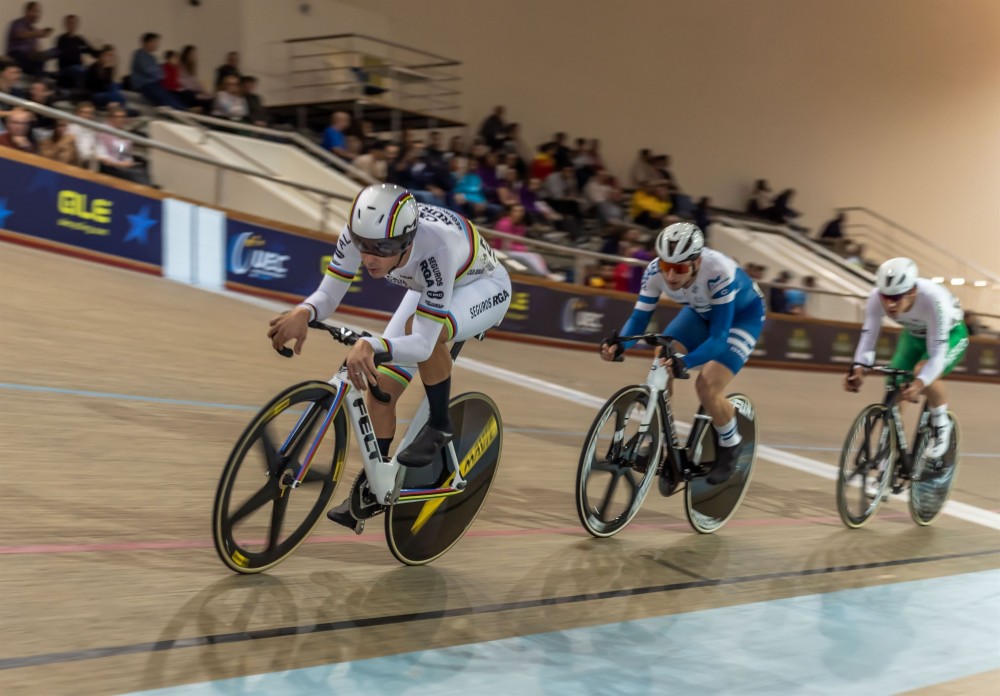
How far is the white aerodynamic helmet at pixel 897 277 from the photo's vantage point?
5.07 m

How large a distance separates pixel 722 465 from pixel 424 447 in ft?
6.06

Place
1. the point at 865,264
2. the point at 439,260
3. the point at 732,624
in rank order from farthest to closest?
the point at 865,264 < the point at 732,624 < the point at 439,260

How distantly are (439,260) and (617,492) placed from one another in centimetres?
165

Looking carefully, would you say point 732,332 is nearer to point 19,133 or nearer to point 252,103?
point 19,133

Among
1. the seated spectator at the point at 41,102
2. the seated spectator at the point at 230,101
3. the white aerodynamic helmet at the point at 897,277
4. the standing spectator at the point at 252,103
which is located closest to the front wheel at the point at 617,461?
the white aerodynamic helmet at the point at 897,277

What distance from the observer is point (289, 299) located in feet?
31.8

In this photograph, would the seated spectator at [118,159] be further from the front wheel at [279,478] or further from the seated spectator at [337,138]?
the front wheel at [279,478]

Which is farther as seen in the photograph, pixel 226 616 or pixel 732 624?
pixel 732 624

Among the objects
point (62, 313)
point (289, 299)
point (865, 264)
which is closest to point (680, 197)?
point (865, 264)

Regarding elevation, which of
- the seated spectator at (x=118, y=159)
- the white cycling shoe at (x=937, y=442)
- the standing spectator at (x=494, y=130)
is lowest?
the white cycling shoe at (x=937, y=442)

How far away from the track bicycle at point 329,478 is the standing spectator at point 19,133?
246 inches

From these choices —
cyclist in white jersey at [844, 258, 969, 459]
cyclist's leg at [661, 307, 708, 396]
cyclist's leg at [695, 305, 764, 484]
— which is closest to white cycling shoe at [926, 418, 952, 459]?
cyclist in white jersey at [844, 258, 969, 459]

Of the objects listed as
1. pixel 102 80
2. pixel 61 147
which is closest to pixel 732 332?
pixel 61 147

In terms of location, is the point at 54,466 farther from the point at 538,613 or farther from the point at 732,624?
the point at 732,624
